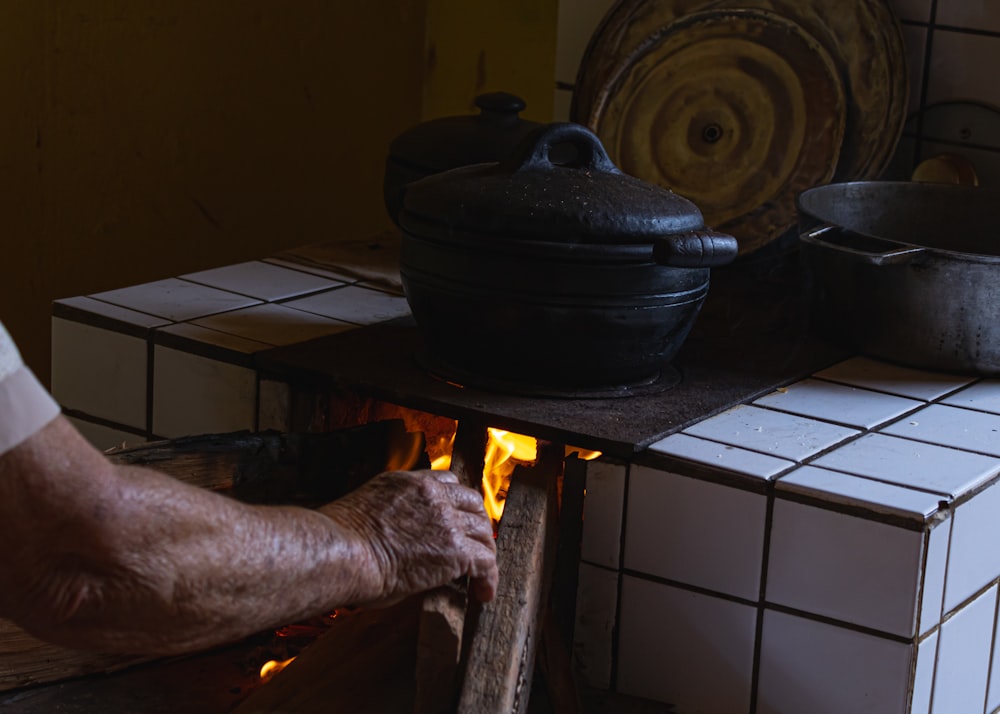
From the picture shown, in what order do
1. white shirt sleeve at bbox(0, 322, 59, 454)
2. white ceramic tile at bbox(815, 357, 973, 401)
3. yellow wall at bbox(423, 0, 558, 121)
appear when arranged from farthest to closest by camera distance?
yellow wall at bbox(423, 0, 558, 121)
white ceramic tile at bbox(815, 357, 973, 401)
white shirt sleeve at bbox(0, 322, 59, 454)

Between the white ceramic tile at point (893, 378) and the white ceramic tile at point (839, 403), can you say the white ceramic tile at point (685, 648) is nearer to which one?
the white ceramic tile at point (839, 403)

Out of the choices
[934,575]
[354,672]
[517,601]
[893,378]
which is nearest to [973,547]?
[934,575]

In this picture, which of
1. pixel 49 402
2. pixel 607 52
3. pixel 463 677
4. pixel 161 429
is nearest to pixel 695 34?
pixel 607 52

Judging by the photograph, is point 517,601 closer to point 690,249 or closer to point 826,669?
point 826,669

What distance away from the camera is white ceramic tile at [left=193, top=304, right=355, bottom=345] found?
222 cm

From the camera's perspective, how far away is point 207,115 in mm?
3164

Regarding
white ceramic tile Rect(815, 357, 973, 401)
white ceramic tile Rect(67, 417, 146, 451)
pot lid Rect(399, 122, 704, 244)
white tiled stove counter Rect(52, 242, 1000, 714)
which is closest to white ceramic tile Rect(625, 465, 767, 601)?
white tiled stove counter Rect(52, 242, 1000, 714)

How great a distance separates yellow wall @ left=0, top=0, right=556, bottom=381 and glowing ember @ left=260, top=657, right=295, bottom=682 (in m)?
1.33

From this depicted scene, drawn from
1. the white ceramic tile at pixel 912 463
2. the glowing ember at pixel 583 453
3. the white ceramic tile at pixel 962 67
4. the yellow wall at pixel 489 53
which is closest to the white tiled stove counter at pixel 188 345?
the glowing ember at pixel 583 453

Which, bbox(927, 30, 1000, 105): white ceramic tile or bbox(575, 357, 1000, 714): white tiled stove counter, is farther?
bbox(927, 30, 1000, 105): white ceramic tile

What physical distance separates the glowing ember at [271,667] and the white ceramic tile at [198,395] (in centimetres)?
40

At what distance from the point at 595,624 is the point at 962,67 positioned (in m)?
1.30

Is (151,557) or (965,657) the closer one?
(151,557)

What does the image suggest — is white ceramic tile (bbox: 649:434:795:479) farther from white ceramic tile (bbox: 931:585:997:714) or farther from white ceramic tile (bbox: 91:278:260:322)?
white ceramic tile (bbox: 91:278:260:322)
